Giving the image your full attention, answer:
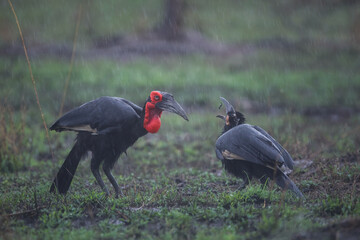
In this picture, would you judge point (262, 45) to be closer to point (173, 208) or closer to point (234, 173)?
point (234, 173)

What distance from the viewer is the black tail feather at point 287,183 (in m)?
4.62

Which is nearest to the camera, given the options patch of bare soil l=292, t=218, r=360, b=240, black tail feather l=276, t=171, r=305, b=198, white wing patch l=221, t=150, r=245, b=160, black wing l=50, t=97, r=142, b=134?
patch of bare soil l=292, t=218, r=360, b=240

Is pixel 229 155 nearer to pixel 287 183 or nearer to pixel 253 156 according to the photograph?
pixel 253 156

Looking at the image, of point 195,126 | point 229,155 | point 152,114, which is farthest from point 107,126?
point 195,126

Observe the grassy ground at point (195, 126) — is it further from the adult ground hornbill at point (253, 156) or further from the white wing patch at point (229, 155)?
the white wing patch at point (229, 155)

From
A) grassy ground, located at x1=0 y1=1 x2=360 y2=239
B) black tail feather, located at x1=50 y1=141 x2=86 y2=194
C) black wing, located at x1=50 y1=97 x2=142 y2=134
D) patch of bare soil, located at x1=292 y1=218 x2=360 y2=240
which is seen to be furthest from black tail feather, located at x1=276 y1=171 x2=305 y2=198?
black tail feather, located at x1=50 y1=141 x2=86 y2=194

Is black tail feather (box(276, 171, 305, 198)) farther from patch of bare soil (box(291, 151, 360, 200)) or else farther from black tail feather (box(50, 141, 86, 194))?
black tail feather (box(50, 141, 86, 194))

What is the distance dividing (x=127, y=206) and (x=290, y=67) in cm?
967

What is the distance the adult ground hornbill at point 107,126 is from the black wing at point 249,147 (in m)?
0.67

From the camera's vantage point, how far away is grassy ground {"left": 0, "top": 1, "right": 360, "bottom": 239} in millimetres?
4059

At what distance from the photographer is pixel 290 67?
42.4 ft

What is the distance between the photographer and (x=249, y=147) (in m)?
4.79

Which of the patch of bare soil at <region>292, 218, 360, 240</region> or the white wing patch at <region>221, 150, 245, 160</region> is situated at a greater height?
the white wing patch at <region>221, 150, 245, 160</region>

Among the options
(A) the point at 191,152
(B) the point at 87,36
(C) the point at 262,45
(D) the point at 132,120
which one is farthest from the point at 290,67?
(D) the point at 132,120
